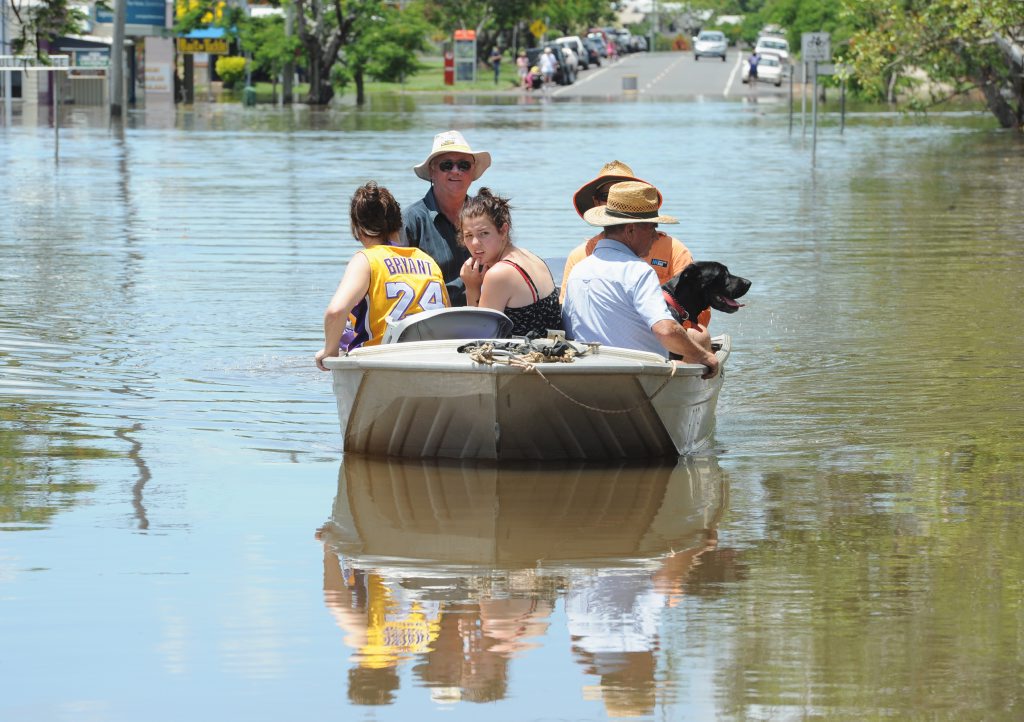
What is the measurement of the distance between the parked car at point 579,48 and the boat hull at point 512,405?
3217 inches

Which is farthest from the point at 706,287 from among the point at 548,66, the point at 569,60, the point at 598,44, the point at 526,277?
the point at 598,44

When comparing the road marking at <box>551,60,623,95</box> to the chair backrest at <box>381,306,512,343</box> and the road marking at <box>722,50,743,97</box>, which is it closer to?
the road marking at <box>722,50,743,97</box>

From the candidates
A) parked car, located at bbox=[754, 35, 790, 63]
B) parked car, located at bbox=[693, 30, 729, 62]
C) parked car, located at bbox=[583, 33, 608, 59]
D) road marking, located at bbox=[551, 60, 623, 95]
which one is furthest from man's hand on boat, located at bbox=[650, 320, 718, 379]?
parked car, located at bbox=[693, 30, 729, 62]

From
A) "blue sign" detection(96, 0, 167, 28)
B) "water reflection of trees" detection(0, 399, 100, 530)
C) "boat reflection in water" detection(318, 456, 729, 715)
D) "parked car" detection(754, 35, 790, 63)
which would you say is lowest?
"water reflection of trees" detection(0, 399, 100, 530)

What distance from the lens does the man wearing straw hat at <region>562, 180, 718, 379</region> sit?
8484 mm

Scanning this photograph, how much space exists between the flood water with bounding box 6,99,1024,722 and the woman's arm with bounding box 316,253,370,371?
0.57 m

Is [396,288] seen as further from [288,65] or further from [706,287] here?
[288,65]

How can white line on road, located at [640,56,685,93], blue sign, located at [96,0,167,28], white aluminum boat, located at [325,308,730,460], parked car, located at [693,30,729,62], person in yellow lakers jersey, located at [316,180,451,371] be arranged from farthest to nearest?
parked car, located at [693,30,729,62] → white line on road, located at [640,56,685,93] → blue sign, located at [96,0,167,28] → person in yellow lakers jersey, located at [316,180,451,371] → white aluminum boat, located at [325,308,730,460]

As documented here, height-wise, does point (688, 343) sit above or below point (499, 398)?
above

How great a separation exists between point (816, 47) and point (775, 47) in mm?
48399

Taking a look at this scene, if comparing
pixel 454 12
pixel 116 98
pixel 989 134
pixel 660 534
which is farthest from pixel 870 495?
pixel 454 12

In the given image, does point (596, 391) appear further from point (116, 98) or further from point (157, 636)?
point (116, 98)

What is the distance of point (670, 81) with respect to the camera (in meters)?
81.4

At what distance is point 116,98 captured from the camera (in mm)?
49438
